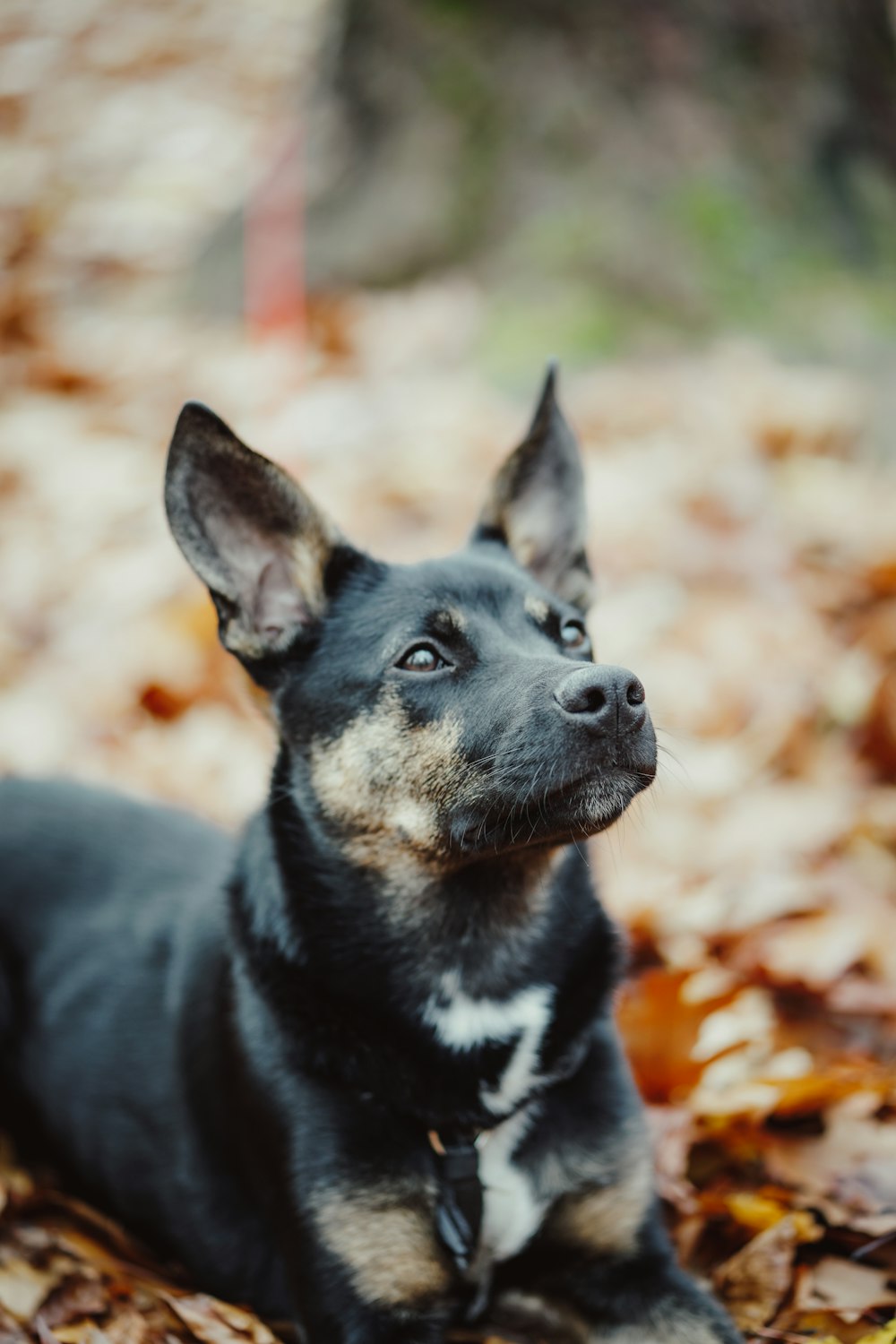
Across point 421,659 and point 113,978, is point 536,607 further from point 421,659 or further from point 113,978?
point 113,978

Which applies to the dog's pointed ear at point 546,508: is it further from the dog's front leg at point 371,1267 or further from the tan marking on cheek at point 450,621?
the dog's front leg at point 371,1267

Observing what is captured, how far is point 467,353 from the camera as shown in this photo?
8047 millimetres

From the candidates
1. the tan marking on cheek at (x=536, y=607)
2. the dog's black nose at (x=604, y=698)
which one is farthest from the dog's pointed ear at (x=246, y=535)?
the dog's black nose at (x=604, y=698)

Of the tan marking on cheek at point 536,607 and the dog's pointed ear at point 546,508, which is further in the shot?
the dog's pointed ear at point 546,508

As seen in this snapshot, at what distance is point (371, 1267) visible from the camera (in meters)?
2.64

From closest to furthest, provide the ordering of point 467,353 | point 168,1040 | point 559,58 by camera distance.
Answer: point 168,1040 < point 467,353 < point 559,58

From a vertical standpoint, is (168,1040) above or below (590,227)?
below

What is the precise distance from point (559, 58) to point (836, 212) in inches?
88.3

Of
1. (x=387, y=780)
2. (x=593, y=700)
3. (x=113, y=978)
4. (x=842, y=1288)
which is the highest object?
(x=593, y=700)

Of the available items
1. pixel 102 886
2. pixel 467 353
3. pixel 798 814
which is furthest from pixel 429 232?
pixel 102 886

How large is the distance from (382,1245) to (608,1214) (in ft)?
1.69

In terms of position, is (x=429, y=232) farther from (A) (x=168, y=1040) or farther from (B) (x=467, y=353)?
(A) (x=168, y=1040)

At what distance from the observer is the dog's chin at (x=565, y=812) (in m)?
2.60

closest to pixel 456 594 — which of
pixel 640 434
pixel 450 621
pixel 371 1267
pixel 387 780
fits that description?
pixel 450 621
